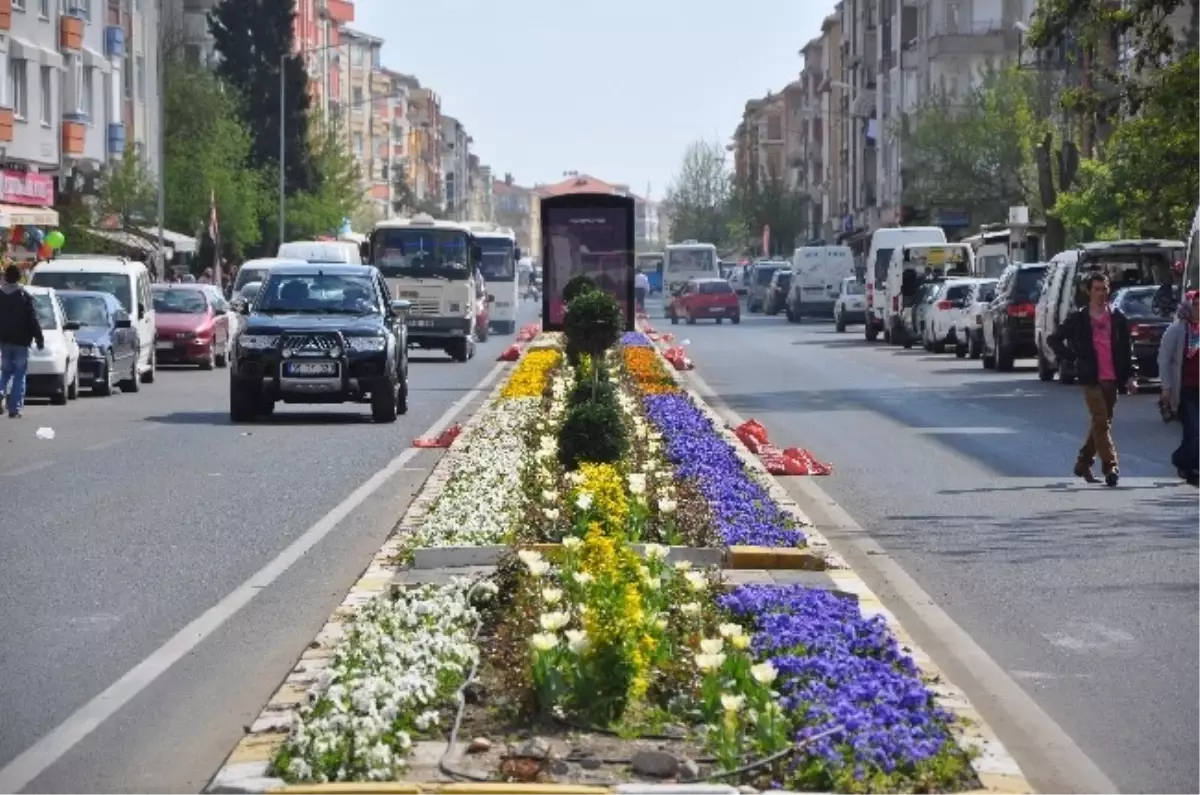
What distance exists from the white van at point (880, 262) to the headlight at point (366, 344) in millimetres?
37510

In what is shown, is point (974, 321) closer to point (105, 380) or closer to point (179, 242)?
point (105, 380)

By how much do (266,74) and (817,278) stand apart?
31.0m

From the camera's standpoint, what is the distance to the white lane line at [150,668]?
8.58m

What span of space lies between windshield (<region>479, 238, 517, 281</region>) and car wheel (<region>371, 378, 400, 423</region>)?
44988 mm

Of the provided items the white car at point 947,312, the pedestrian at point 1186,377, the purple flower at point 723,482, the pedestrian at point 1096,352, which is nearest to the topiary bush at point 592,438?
the purple flower at point 723,482

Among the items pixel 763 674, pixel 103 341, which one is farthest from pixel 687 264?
pixel 763 674

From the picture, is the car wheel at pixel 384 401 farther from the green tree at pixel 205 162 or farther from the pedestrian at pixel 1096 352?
the green tree at pixel 205 162

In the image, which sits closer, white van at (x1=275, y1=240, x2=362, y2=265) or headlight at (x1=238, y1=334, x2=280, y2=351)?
headlight at (x1=238, y1=334, x2=280, y2=351)

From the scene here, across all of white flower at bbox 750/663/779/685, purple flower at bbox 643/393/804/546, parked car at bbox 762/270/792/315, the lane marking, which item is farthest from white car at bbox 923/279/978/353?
white flower at bbox 750/663/779/685

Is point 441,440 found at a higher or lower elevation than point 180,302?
lower

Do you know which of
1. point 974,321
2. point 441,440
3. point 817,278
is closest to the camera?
point 441,440

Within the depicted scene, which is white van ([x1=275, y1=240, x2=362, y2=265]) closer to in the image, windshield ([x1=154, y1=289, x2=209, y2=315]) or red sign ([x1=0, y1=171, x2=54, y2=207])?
red sign ([x1=0, y1=171, x2=54, y2=207])

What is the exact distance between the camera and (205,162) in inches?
3268

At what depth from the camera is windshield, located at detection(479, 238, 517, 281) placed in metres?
75.3
